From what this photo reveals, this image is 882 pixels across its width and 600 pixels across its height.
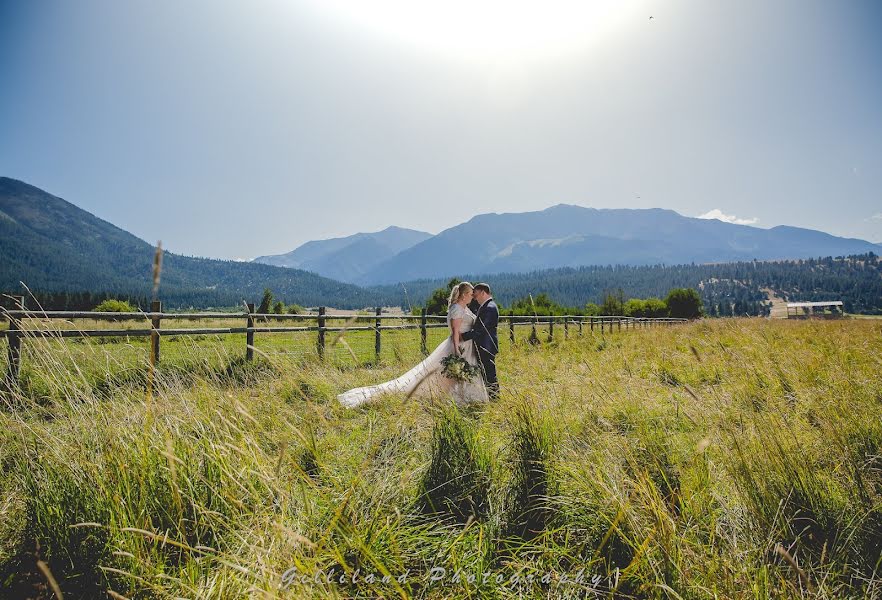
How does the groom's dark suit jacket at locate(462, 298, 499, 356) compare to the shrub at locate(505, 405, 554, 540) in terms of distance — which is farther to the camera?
the groom's dark suit jacket at locate(462, 298, 499, 356)

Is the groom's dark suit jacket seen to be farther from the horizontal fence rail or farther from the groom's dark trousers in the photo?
the horizontal fence rail

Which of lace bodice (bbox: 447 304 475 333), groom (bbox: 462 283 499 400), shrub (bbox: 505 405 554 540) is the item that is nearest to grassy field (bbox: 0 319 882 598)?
shrub (bbox: 505 405 554 540)

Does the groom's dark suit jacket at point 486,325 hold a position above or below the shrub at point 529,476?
above

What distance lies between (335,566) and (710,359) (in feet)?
20.5

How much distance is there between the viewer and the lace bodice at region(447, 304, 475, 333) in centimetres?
614

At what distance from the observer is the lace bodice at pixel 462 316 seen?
20.1 feet

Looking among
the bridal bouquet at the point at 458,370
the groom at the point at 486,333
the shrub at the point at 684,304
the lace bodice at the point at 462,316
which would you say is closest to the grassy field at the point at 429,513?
the bridal bouquet at the point at 458,370

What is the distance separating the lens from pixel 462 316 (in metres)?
6.20

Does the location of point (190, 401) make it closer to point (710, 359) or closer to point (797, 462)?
point (797, 462)

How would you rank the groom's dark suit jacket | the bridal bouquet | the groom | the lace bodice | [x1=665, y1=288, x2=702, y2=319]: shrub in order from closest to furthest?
the bridal bouquet → the groom → the groom's dark suit jacket → the lace bodice → [x1=665, y1=288, x2=702, y2=319]: shrub

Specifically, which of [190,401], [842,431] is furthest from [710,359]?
[190,401]

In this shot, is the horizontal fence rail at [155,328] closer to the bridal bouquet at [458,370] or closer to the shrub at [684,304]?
the bridal bouquet at [458,370]

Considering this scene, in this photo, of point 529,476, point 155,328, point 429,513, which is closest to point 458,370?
point 529,476

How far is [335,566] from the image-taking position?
5.01ft
